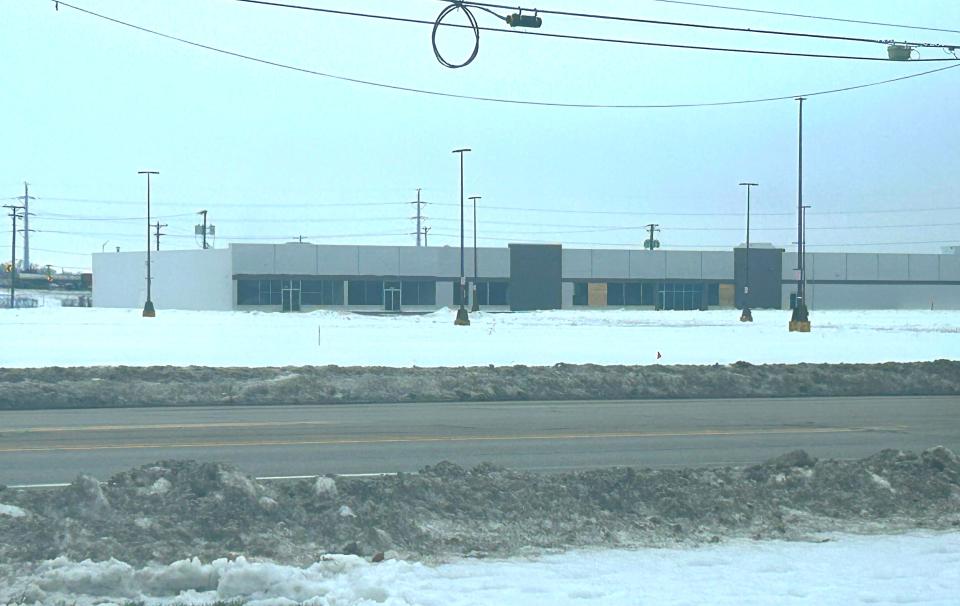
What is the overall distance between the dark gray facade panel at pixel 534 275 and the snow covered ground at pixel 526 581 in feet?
268

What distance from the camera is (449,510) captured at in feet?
30.9

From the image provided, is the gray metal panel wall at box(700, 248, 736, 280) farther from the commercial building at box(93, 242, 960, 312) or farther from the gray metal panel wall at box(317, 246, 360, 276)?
the gray metal panel wall at box(317, 246, 360, 276)

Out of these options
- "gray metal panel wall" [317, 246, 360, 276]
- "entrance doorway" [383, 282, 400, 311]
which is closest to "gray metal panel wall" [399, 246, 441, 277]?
"entrance doorway" [383, 282, 400, 311]

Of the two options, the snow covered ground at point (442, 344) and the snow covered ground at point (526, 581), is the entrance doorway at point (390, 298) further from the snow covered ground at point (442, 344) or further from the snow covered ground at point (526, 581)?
the snow covered ground at point (526, 581)

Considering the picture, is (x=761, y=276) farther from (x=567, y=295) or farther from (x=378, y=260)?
(x=378, y=260)

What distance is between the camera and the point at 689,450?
46.7 feet

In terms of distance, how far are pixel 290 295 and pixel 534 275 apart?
1993 cm

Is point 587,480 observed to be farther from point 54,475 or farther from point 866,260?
point 866,260

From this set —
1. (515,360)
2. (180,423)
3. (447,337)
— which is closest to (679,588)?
(180,423)

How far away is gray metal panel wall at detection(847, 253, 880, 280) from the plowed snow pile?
91.8 metres

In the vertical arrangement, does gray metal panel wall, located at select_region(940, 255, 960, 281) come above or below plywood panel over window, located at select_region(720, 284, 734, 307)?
above

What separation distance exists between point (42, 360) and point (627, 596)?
25.8 meters

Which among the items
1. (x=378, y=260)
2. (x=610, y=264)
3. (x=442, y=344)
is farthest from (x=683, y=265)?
(x=442, y=344)

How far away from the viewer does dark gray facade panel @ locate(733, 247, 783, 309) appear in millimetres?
96062
